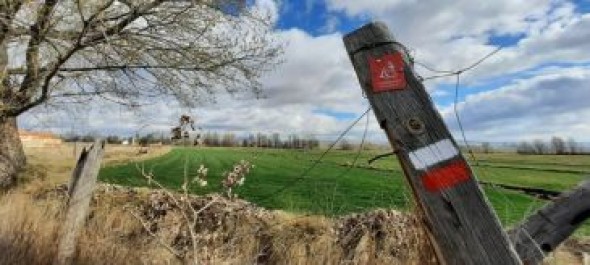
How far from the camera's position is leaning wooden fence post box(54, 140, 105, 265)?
5535mm

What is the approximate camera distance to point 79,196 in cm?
580

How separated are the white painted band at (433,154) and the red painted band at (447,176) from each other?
3 cm

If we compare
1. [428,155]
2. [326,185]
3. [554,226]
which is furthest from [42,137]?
[428,155]

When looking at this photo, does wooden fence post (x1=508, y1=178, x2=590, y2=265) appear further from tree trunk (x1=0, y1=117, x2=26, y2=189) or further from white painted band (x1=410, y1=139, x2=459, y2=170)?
tree trunk (x1=0, y1=117, x2=26, y2=189)

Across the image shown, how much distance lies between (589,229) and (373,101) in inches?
581

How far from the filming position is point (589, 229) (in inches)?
603

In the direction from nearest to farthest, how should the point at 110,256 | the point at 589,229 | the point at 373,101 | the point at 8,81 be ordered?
1. the point at 373,101
2. the point at 110,256
3. the point at 8,81
4. the point at 589,229

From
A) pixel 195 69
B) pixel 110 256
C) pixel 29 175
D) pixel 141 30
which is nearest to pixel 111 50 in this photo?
pixel 141 30

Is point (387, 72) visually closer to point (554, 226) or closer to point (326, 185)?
point (554, 226)

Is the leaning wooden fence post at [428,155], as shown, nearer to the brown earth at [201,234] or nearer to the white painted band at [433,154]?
the white painted band at [433,154]

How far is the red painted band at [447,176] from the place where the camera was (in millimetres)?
2146

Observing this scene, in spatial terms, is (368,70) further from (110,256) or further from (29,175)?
(29,175)

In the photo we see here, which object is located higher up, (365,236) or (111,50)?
(111,50)

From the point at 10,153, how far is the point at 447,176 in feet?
50.8
